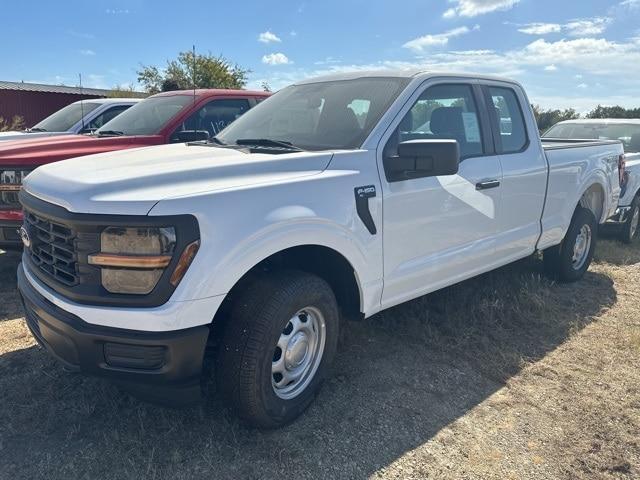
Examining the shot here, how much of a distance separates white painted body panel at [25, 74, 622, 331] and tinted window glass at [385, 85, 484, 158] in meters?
0.09

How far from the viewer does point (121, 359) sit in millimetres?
2404

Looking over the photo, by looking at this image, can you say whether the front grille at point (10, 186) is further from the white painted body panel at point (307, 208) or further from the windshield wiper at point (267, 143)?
the windshield wiper at point (267, 143)

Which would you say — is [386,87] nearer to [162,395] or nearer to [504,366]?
[504,366]

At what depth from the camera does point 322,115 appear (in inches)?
143

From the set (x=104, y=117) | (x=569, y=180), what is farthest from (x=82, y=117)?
(x=569, y=180)

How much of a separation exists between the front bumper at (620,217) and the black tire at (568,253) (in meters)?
1.88

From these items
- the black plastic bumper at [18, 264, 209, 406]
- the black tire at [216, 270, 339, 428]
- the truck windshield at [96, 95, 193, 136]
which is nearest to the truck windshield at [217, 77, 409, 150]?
the black tire at [216, 270, 339, 428]

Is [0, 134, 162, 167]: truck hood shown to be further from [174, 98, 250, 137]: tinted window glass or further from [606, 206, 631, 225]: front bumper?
[606, 206, 631, 225]: front bumper

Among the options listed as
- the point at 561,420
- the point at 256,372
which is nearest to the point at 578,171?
the point at 561,420

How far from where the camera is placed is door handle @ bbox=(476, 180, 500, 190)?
12.7 ft

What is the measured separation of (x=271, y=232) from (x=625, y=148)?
733 centimetres

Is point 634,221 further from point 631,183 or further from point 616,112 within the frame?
point 616,112

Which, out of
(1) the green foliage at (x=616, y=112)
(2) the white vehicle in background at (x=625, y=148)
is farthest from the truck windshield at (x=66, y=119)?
(1) the green foliage at (x=616, y=112)

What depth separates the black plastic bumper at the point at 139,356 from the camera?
2.37 m
